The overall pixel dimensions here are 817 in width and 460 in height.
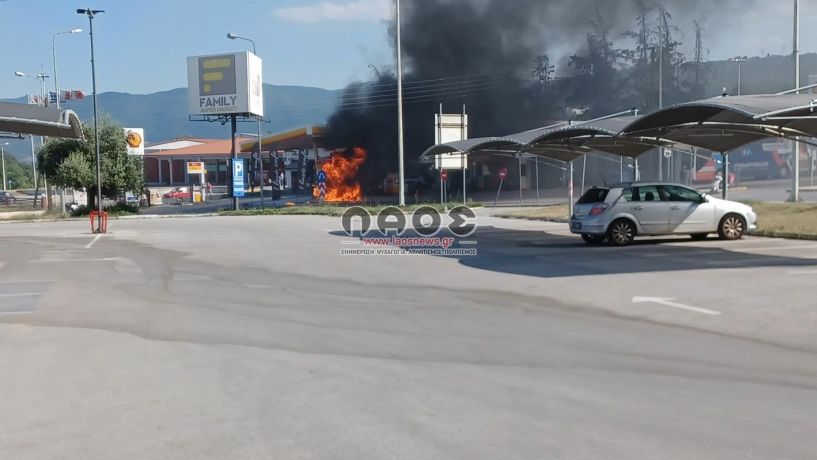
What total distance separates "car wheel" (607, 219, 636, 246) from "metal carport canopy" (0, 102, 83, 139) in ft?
62.4

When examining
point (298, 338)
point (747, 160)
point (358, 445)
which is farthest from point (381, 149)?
point (358, 445)

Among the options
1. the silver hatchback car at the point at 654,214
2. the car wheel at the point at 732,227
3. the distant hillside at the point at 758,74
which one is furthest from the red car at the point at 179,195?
the car wheel at the point at 732,227

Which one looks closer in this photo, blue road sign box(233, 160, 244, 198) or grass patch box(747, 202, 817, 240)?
grass patch box(747, 202, 817, 240)

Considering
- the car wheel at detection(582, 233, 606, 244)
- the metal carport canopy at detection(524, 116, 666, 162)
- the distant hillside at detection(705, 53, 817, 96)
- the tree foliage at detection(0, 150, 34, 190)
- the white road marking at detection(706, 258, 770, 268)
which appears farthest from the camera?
the tree foliage at detection(0, 150, 34, 190)

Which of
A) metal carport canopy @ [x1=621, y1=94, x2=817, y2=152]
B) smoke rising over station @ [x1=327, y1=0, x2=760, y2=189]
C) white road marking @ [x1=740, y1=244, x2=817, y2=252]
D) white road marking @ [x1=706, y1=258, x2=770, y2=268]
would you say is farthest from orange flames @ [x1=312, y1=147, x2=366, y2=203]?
white road marking @ [x1=706, y1=258, x2=770, y2=268]

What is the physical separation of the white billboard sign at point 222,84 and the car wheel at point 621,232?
35.6 metres

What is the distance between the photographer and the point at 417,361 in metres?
7.62

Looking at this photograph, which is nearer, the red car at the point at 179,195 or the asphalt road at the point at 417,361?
the asphalt road at the point at 417,361

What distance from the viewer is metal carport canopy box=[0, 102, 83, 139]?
25375mm

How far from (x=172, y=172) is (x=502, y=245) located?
278ft

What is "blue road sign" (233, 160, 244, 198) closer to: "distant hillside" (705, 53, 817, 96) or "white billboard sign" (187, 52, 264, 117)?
"white billboard sign" (187, 52, 264, 117)

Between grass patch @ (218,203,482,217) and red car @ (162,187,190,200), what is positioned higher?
red car @ (162,187,190,200)

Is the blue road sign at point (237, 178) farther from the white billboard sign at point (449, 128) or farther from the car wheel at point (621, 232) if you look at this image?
the car wheel at point (621, 232)

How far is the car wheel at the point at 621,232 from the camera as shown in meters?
18.8
